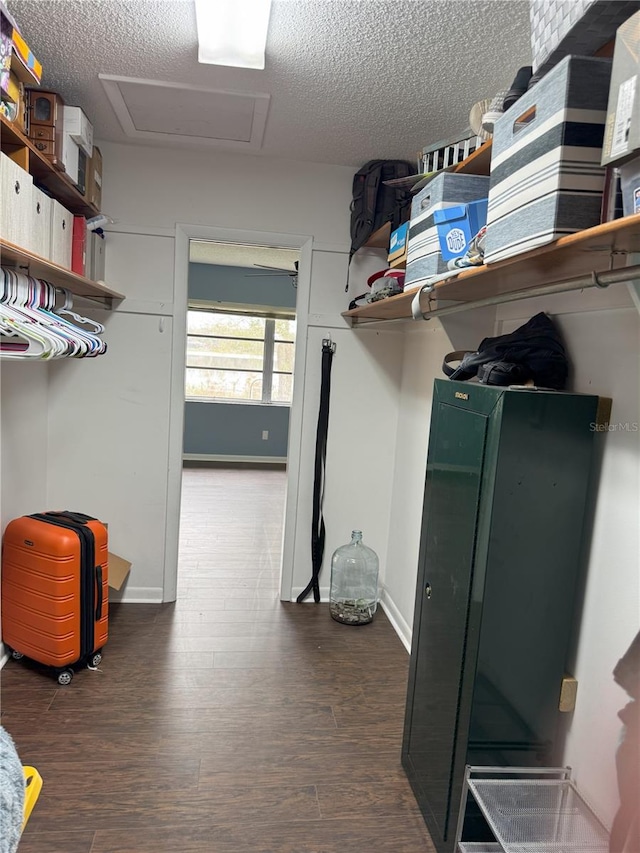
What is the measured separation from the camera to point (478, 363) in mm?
1755

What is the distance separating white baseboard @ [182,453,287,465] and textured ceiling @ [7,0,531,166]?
5.02m

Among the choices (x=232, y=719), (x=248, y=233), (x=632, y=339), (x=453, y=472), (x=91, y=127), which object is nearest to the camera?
(x=632, y=339)

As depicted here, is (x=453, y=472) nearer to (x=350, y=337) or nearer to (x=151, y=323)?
(x=350, y=337)

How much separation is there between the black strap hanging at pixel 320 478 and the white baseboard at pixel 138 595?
0.86 m

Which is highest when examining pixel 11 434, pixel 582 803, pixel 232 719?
pixel 11 434

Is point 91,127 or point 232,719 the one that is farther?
point 91,127

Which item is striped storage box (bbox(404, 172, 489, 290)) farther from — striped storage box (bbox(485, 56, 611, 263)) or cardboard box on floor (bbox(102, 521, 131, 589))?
cardboard box on floor (bbox(102, 521, 131, 589))

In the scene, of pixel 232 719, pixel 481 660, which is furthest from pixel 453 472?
pixel 232 719

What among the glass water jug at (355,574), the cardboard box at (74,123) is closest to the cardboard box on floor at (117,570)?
the glass water jug at (355,574)

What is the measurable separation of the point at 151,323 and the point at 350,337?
117 centimetres

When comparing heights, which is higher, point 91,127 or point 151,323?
point 91,127

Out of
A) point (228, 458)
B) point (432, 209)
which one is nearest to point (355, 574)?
point (432, 209)

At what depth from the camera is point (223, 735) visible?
2.19 metres

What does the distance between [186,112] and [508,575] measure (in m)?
2.38
